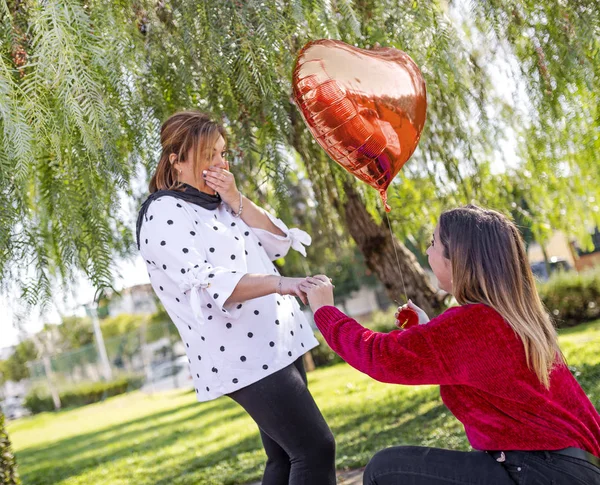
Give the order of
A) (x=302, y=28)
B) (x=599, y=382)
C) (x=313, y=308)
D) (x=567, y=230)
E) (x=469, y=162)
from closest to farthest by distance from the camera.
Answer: (x=313, y=308)
(x=302, y=28)
(x=469, y=162)
(x=599, y=382)
(x=567, y=230)

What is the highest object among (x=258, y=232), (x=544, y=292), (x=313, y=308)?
(x=258, y=232)

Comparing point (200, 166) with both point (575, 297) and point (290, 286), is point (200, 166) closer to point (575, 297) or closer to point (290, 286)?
point (290, 286)

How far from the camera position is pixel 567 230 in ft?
24.1

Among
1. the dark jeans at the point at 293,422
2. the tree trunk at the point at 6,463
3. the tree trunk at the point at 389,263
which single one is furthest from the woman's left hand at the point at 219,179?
the tree trunk at the point at 6,463

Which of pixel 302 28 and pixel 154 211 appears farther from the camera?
pixel 302 28

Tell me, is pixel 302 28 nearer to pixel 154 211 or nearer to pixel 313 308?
pixel 154 211

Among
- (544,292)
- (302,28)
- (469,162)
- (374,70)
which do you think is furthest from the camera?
(544,292)

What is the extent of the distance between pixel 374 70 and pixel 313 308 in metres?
0.92

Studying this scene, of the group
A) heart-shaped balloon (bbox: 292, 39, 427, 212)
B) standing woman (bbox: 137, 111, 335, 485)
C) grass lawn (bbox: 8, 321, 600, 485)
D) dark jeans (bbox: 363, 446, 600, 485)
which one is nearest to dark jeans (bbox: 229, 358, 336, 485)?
standing woman (bbox: 137, 111, 335, 485)

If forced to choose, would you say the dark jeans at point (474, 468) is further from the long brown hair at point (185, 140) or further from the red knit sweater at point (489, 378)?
the long brown hair at point (185, 140)

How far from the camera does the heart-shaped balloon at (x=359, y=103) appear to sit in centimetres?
238

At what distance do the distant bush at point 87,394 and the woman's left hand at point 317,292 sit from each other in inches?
962

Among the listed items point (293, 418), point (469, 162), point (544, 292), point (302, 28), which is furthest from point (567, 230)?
point (544, 292)

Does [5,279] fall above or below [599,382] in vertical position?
above
